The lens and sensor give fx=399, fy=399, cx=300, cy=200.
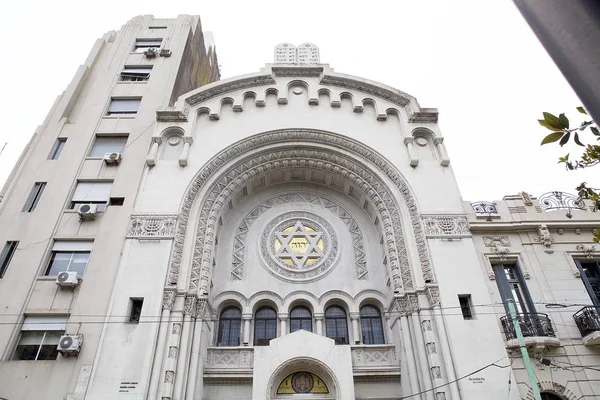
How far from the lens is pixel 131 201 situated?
1720 centimetres

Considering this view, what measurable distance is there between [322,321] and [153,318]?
696cm

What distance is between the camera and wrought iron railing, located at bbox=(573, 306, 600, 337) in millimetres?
13500

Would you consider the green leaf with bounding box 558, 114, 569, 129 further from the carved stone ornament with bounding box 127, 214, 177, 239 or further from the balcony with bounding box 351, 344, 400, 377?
the carved stone ornament with bounding box 127, 214, 177, 239

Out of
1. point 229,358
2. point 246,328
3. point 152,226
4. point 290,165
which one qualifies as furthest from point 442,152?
point 152,226

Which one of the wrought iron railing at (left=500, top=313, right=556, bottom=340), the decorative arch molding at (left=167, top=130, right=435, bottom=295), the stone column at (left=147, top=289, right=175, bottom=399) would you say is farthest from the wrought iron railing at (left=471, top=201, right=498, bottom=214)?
the stone column at (left=147, top=289, right=175, bottom=399)

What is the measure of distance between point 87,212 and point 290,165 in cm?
934

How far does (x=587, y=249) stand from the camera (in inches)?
615

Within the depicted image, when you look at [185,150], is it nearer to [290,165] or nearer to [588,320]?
[290,165]

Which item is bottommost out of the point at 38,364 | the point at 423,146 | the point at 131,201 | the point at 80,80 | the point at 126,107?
the point at 38,364

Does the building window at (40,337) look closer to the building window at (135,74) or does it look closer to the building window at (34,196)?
the building window at (34,196)

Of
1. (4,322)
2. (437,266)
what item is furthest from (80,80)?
(437,266)

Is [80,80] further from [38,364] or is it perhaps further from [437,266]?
[437,266]

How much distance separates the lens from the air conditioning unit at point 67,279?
14648mm

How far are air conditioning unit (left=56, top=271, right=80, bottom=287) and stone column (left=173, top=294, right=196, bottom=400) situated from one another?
4100mm
